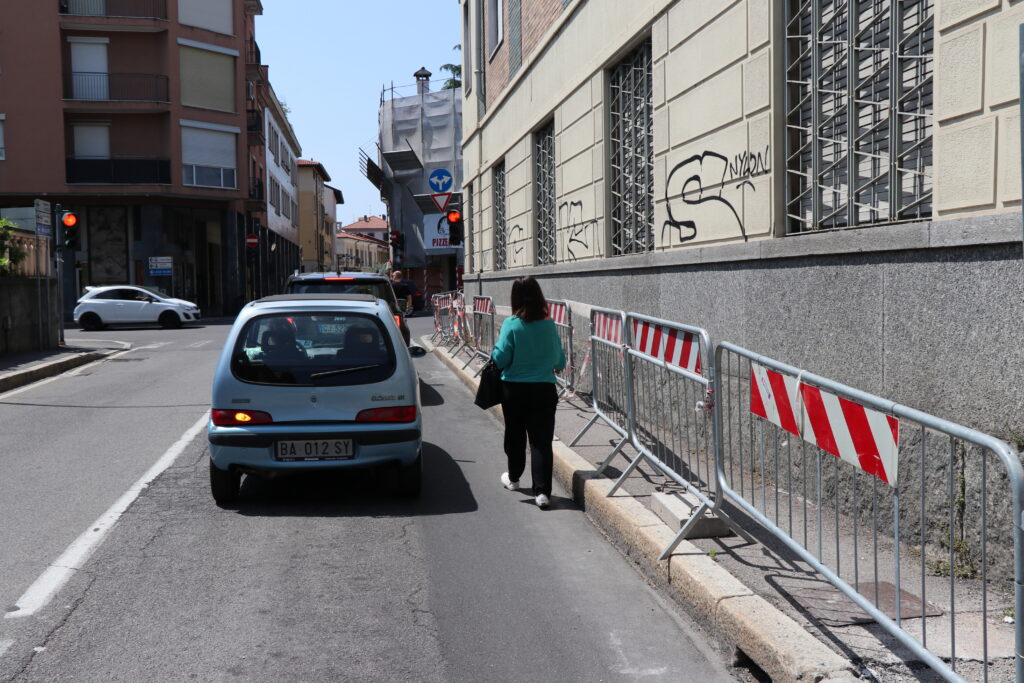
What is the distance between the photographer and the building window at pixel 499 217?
2108cm

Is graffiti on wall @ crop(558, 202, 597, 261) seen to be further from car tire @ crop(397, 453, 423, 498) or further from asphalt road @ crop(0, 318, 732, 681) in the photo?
car tire @ crop(397, 453, 423, 498)

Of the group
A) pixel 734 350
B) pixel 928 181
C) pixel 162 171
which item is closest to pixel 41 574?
pixel 734 350

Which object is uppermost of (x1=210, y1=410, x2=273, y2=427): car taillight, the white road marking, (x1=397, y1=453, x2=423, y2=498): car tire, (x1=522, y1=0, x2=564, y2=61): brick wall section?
(x1=522, y1=0, x2=564, y2=61): brick wall section

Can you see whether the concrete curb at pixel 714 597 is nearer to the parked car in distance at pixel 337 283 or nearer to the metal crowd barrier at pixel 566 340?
the metal crowd barrier at pixel 566 340

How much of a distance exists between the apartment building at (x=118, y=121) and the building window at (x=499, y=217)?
71.4 ft

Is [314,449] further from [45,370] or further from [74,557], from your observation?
[45,370]

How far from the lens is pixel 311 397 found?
22.3 ft

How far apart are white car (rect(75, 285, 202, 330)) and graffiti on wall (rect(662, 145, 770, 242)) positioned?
2625 centimetres

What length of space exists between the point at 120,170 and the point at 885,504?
39.1 meters

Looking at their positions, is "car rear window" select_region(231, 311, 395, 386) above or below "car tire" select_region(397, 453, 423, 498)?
above

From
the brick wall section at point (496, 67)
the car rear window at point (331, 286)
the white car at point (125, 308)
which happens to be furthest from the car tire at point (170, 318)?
the car rear window at point (331, 286)

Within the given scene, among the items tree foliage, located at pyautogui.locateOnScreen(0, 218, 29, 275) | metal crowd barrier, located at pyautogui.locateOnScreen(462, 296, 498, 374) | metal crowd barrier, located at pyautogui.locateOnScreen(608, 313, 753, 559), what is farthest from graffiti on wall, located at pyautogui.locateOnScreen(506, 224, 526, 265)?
metal crowd barrier, located at pyautogui.locateOnScreen(608, 313, 753, 559)

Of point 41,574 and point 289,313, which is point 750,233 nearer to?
point 289,313

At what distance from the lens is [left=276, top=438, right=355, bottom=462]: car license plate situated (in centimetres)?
672
